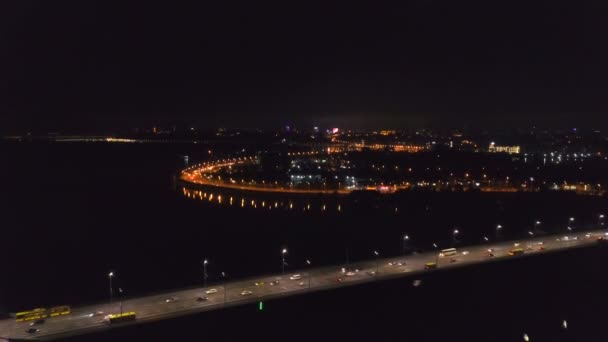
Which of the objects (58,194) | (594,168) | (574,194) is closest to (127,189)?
(58,194)

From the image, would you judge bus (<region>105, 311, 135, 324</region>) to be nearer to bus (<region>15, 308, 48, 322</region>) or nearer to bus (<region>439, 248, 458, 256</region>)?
bus (<region>15, 308, 48, 322</region>)

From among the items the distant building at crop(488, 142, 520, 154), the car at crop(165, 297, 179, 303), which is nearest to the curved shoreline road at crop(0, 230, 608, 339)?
the car at crop(165, 297, 179, 303)

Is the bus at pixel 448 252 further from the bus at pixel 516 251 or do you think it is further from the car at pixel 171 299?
the car at pixel 171 299

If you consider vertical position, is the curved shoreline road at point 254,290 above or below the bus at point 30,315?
below

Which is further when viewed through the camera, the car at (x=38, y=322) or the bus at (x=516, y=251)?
the bus at (x=516, y=251)

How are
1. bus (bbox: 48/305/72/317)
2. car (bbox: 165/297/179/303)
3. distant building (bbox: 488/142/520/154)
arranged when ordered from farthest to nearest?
distant building (bbox: 488/142/520/154)
car (bbox: 165/297/179/303)
bus (bbox: 48/305/72/317)

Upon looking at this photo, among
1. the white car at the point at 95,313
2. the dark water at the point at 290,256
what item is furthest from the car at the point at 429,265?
the white car at the point at 95,313
